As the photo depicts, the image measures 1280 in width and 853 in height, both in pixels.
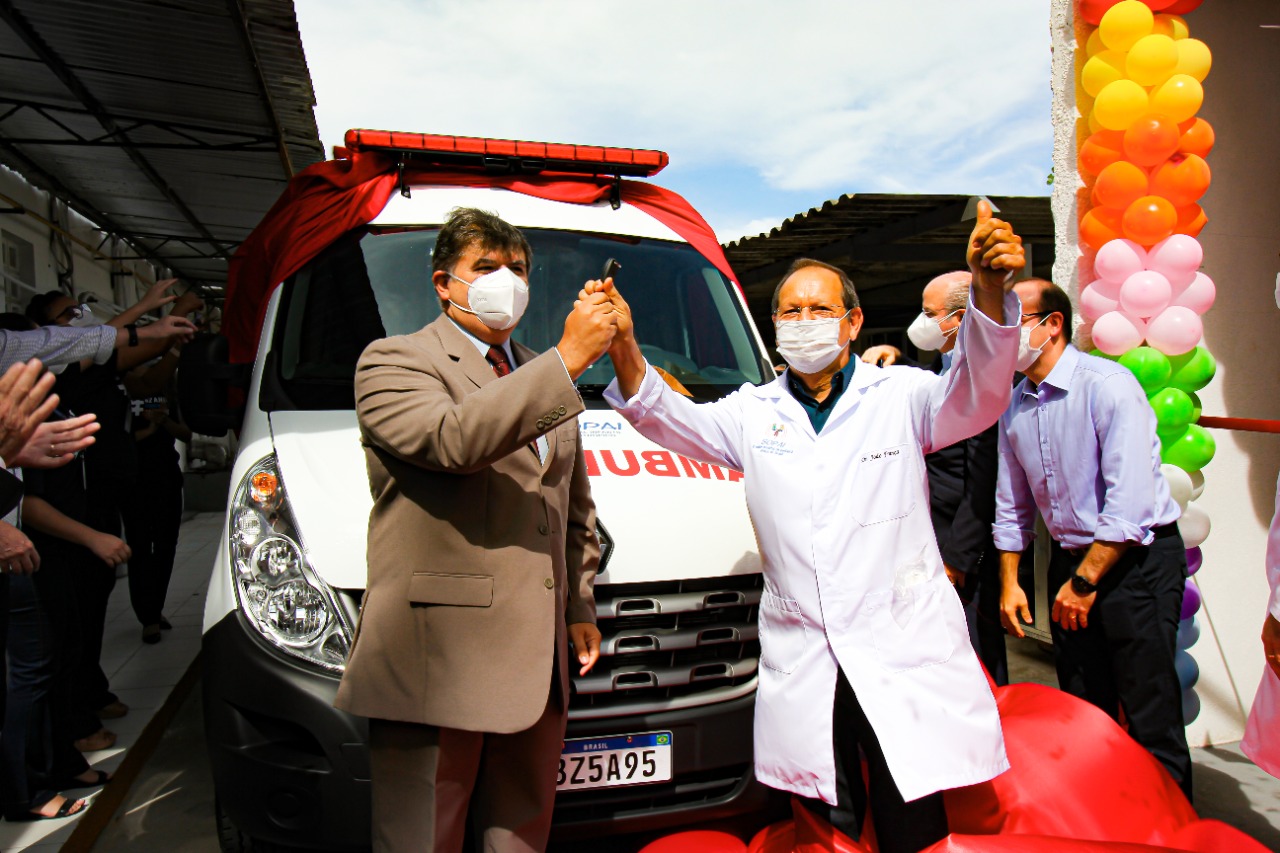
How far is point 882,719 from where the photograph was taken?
2076 millimetres

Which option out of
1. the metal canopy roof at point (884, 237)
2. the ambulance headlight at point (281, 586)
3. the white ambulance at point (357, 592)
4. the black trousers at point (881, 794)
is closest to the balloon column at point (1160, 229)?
the white ambulance at point (357, 592)

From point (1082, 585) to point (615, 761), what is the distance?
1.58 m

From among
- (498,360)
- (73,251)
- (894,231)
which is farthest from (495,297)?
(73,251)

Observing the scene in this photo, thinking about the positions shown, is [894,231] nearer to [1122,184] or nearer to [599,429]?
[1122,184]

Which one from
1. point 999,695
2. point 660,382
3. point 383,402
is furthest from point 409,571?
point 999,695

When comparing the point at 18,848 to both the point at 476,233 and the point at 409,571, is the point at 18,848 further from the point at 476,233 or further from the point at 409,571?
the point at 476,233

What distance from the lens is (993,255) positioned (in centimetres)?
190

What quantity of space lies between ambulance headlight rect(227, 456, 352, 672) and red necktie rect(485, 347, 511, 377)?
74 centimetres

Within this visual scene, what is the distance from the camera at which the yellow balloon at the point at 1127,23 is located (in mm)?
3828

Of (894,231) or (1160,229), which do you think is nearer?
(1160,229)

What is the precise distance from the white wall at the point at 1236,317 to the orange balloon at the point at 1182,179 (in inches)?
17.1

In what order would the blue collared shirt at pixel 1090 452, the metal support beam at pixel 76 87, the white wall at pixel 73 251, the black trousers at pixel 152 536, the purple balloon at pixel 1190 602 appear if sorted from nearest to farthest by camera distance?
the blue collared shirt at pixel 1090 452, the purple balloon at pixel 1190 602, the black trousers at pixel 152 536, the metal support beam at pixel 76 87, the white wall at pixel 73 251

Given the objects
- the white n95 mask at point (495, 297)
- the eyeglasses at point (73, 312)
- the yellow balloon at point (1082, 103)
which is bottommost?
the white n95 mask at point (495, 297)

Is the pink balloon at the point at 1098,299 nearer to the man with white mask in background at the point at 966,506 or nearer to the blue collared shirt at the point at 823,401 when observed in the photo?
the man with white mask in background at the point at 966,506
